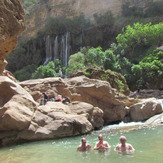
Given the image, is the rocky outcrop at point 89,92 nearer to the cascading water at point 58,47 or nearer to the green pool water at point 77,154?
the green pool water at point 77,154

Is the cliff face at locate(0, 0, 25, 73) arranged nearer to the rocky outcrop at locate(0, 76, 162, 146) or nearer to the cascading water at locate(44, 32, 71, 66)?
the rocky outcrop at locate(0, 76, 162, 146)

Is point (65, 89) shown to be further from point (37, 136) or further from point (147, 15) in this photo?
point (147, 15)

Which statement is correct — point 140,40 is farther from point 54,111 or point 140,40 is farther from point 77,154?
point 77,154

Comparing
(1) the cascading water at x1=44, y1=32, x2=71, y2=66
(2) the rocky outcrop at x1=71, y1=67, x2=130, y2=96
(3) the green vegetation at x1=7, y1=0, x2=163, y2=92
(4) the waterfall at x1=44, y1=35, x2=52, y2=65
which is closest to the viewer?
(2) the rocky outcrop at x1=71, y1=67, x2=130, y2=96

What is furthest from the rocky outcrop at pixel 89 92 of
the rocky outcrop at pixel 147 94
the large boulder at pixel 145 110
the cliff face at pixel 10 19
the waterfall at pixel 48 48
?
the waterfall at pixel 48 48

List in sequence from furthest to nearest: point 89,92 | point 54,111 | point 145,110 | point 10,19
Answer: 1. point 89,92
2. point 145,110
3. point 54,111
4. point 10,19

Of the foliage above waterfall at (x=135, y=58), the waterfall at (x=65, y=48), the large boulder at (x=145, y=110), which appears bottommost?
the large boulder at (x=145, y=110)

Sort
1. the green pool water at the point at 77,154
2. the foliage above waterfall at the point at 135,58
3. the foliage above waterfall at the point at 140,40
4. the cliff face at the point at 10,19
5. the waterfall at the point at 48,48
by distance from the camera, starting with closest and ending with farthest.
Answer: the cliff face at the point at 10,19, the green pool water at the point at 77,154, the foliage above waterfall at the point at 135,58, the foliage above waterfall at the point at 140,40, the waterfall at the point at 48,48

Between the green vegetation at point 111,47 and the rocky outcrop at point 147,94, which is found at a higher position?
the green vegetation at point 111,47

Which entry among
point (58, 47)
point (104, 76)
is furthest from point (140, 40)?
point (104, 76)

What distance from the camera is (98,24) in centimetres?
4906

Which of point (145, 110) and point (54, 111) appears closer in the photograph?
point (54, 111)

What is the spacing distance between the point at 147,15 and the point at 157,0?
11.5 feet

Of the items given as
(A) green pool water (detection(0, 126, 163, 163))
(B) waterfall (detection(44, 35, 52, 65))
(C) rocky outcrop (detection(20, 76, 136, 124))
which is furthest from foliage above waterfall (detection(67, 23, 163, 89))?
(A) green pool water (detection(0, 126, 163, 163))
